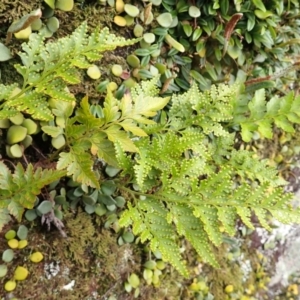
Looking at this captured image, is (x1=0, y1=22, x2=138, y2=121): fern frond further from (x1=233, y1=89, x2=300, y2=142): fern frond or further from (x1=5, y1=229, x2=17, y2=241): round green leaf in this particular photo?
(x1=233, y1=89, x2=300, y2=142): fern frond

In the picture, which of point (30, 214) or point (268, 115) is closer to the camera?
point (30, 214)

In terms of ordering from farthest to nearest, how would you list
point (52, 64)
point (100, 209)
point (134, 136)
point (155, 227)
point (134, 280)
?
point (134, 280)
point (100, 209)
point (134, 136)
point (155, 227)
point (52, 64)

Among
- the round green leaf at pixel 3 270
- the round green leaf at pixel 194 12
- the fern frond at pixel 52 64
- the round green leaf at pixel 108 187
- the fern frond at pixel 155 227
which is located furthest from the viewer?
the round green leaf at pixel 194 12

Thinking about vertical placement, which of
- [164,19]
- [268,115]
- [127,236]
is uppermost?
[164,19]

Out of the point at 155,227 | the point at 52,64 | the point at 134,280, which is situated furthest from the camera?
the point at 134,280

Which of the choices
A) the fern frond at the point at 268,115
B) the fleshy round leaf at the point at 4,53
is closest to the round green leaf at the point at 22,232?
the fleshy round leaf at the point at 4,53

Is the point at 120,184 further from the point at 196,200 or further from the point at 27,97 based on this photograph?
the point at 27,97

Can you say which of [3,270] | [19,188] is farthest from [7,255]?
[19,188]

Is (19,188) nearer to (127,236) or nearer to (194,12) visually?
(127,236)

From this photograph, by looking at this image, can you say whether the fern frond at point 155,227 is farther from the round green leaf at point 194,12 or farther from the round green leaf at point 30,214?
the round green leaf at point 194,12

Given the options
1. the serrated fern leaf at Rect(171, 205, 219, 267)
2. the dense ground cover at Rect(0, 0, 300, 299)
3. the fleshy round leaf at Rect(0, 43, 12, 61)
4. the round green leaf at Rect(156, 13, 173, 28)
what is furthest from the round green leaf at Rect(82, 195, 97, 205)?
→ the round green leaf at Rect(156, 13, 173, 28)

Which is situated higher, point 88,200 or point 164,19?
point 164,19

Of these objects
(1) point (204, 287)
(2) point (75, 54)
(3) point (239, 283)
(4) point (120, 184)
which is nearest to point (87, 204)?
(4) point (120, 184)
